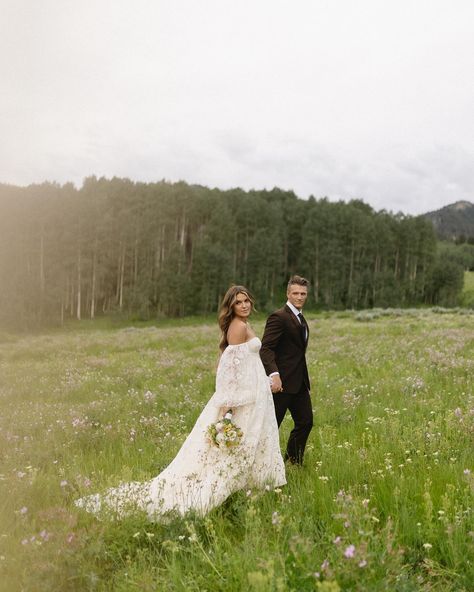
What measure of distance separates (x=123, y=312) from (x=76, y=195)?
2151 centimetres

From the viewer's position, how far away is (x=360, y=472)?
225 inches

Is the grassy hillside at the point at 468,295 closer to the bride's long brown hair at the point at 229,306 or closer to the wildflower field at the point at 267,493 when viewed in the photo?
the wildflower field at the point at 267,493

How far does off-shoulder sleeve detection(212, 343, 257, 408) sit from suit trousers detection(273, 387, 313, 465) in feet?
2.65

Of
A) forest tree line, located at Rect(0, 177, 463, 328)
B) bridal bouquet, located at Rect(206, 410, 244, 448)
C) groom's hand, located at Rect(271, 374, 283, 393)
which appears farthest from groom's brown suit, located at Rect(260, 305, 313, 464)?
forest tree line, located at Rect(0, 177, 463, 328)

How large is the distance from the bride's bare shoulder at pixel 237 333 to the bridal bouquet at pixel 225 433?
3.14 feet

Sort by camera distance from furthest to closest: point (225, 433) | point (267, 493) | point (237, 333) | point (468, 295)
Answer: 1. point (468, 295)
2. point (237, 333)
3. point (225, 433)
4. point (267, 493)

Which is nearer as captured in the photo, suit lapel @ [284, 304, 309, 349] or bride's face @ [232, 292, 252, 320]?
bride's face @ [232, 292, 252, 320]

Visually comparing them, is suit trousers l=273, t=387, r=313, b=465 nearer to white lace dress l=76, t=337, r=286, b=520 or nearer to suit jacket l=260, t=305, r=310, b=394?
suit jacket l=260, t=305, r=310, b=394

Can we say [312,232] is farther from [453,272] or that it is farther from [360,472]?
[360,472]

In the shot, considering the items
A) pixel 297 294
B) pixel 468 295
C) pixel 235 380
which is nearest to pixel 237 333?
pixel 235 380

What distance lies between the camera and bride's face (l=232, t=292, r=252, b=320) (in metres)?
6.03

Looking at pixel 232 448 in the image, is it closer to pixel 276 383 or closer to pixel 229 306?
pixel 276 383

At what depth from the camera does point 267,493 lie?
17.3 feet

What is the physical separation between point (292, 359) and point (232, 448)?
1596mm
